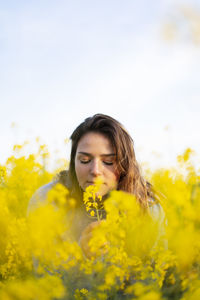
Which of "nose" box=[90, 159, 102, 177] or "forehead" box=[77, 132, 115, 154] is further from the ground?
"forehead" box=[77, 132, 115, 154]

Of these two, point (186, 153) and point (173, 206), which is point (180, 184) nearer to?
point (173, 206)

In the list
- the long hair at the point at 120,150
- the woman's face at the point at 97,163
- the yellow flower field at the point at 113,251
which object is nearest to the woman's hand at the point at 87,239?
the yellow flower field at the point at 113,251

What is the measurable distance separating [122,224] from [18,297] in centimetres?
70

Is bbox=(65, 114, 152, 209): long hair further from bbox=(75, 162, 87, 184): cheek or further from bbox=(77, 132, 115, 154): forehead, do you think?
bbox=(75, 162, 87, 184): cheek

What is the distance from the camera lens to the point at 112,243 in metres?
1.87

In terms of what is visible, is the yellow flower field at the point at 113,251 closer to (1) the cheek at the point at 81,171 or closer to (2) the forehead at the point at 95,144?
(1) the cheek at the point at 81,171

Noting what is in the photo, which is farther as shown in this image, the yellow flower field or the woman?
the woman

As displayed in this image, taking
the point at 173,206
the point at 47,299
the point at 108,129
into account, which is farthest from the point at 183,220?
the point at 108,129

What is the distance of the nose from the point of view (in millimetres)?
2283

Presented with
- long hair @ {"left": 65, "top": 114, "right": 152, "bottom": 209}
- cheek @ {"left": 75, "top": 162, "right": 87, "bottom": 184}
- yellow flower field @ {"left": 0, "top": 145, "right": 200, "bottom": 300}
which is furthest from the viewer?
long hair @ {"left": 65, "top": 114, "right": 152, "bottom": 209}

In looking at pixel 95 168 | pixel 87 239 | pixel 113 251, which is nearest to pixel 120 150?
pixel 95 168

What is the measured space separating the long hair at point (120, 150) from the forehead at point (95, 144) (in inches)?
1.5

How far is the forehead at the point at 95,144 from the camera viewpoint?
2.47 metres

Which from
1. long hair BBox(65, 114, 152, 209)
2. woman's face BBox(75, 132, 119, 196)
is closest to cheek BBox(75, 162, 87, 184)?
woman's face BBox(75, 132, 119, 196)
